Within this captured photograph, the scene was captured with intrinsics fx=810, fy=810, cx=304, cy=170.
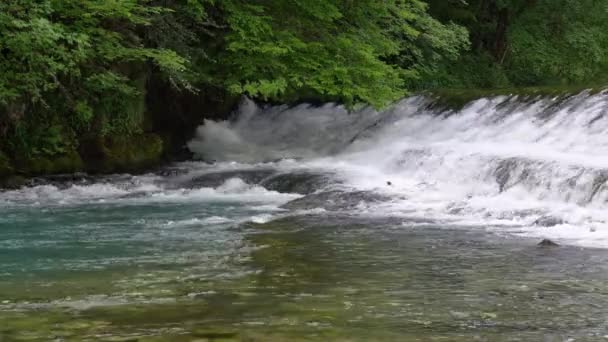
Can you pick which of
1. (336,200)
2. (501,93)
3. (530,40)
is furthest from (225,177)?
(530,40)

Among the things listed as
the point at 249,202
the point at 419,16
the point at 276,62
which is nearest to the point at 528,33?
the point at 419,16

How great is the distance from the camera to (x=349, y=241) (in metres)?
8.95

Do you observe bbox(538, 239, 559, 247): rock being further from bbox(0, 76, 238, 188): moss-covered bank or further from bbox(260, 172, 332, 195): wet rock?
bbox(0, 76, 238, 188): moss-covered bank

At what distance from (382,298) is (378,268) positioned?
1.29m

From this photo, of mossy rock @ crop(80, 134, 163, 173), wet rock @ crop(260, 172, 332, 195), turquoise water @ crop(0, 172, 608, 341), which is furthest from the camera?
mossy rock @ crop(80, 134, 163, 173)

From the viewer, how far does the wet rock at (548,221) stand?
970cm

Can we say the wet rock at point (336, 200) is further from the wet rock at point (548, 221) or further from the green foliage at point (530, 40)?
the green foliage at point (530, 40)

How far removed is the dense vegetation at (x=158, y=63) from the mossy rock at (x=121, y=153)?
0.03 meters

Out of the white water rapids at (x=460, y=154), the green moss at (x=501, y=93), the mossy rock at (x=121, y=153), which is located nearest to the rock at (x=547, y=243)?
the white water rapids at (x=460, y=154)

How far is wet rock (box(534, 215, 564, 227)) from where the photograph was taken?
31.8ft

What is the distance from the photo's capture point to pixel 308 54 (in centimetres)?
1720

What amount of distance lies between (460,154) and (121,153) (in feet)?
25.3

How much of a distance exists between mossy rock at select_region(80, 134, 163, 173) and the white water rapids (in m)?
1.80

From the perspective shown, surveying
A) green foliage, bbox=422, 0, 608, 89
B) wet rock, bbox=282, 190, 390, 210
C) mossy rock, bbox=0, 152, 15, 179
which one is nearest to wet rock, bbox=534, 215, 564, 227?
wet rock, bbox=282, 190, 390, 210
